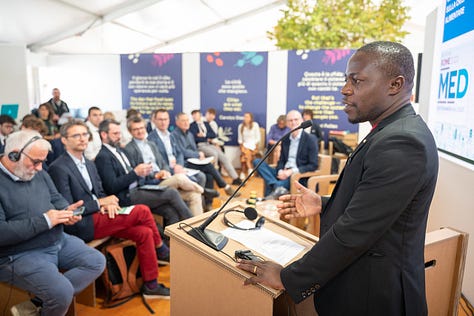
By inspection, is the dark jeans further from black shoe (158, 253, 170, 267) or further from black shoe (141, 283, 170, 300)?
black shoe (141, 283, 170, 300)

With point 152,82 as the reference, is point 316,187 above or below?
below

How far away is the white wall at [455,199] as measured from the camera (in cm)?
244

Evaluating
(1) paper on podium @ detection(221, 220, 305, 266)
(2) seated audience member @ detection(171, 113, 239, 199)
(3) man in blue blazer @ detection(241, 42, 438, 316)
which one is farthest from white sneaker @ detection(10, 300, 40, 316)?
(2) seated audience member @ detection(171, 113, 239, 199)

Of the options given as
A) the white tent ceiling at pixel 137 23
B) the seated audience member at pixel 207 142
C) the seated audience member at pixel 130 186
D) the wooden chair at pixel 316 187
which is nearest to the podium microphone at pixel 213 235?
the seated audience member at pixel 130 186

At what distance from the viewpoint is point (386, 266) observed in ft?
3.18

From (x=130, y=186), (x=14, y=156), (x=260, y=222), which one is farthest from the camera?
(x=130, y=186)

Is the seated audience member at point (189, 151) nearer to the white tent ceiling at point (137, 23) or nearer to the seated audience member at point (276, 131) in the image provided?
the seated audience member at point (276, 131)

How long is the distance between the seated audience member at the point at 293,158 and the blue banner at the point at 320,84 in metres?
2.68

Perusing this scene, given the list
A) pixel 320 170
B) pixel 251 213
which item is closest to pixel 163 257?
pixel 251 213

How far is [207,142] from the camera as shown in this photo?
21.8 feet

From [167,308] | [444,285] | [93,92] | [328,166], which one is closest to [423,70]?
[328,166]

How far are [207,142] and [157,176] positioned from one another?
2.96 metres

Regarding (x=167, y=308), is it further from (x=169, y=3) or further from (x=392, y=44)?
(x=169, y=3)

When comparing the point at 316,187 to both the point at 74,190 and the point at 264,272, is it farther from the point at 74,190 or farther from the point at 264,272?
the point at 264,272
